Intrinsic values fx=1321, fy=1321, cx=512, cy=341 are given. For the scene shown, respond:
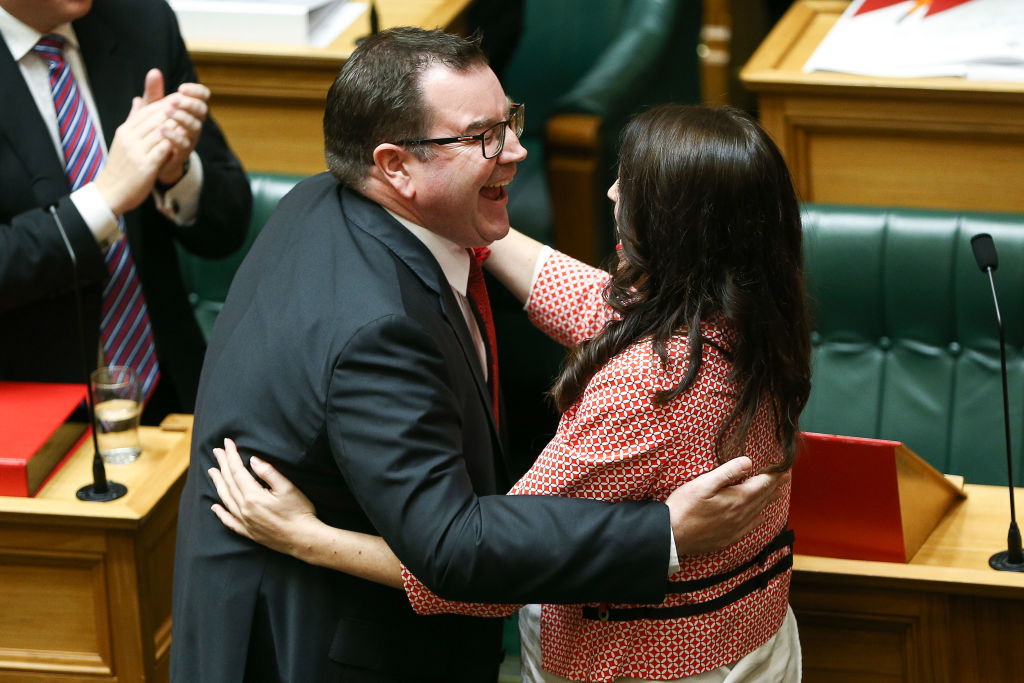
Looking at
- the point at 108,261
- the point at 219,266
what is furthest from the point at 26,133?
the point at 219,266

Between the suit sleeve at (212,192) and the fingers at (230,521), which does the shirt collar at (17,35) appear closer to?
the suit sleeve at (212,192)

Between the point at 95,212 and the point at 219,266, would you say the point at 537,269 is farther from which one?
the point at 219,266

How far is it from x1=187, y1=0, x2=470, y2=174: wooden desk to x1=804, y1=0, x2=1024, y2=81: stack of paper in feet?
3.68

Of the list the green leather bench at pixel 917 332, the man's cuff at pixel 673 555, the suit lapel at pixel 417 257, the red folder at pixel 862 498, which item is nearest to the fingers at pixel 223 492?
the suit lapel at pixel 417 257

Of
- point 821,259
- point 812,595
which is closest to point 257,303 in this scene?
point 812,595

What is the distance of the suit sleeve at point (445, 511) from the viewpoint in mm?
1636

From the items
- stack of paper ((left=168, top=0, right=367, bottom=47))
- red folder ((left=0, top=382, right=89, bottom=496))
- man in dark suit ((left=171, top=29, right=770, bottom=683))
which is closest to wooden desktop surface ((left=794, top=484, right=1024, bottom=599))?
man in dark suit ((left=171, top=29, right=770, bottom=683))

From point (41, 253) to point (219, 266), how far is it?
103 cm

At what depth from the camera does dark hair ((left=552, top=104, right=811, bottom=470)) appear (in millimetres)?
1649

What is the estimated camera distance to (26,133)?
8.11 ft

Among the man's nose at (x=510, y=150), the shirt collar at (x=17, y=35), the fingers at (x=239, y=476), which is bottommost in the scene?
the fingers at (x=239, y=476)

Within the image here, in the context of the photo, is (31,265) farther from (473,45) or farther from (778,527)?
(778,527)

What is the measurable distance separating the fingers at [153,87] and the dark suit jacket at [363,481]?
2.33 feet

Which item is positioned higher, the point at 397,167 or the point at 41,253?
the point at 397,167
